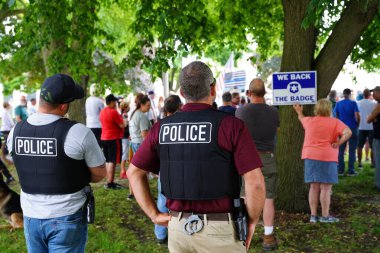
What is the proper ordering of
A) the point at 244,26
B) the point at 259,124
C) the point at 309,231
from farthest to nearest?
the point at 244,26 → the point at 309,231 → the point at 259,124

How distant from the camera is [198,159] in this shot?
262 centimetres

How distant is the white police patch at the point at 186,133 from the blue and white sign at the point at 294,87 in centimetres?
408

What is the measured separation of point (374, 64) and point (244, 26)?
3.15 m

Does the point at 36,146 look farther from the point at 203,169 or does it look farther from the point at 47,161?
the point at 203,169

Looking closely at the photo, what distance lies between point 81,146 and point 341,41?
15.6ft

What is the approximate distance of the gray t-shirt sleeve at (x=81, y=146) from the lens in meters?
3.05

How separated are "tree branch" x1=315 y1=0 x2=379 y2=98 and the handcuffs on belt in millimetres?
4667

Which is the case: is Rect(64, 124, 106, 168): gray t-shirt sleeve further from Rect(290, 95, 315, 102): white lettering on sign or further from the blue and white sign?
Rect(290, 95, 315, 102): white lettering on sign

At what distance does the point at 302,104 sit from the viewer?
666 centimetres

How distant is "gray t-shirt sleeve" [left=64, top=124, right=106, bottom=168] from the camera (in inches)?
120

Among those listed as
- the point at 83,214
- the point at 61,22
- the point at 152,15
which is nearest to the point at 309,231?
the point at 83,214

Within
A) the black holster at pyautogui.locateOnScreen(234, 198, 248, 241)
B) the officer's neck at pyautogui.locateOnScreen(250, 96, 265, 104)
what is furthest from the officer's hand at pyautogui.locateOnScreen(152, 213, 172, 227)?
the officer's neck at pyautogui.locateOnScreen(250, 96, 265, 104)

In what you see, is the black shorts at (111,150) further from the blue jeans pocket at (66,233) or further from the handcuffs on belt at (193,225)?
the handcuffs on belt at (193,225)

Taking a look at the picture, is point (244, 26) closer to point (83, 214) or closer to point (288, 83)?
point (288, 83)
